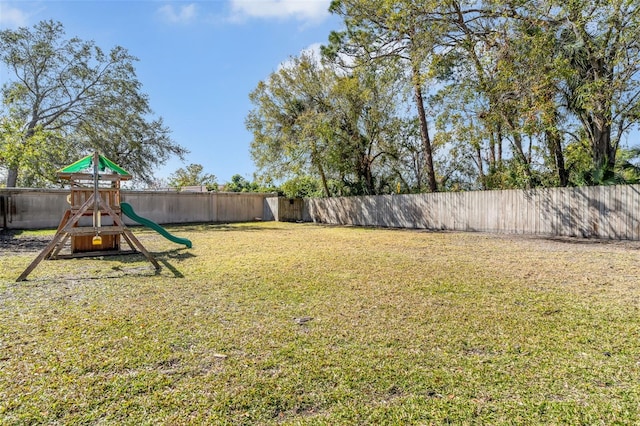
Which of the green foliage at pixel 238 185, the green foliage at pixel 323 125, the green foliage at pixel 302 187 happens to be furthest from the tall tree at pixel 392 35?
the green foliage at pixel 238 185

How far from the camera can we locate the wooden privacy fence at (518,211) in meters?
7.37

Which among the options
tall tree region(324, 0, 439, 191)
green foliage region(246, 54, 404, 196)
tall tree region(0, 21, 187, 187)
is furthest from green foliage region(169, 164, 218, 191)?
tall tree region(324, 0, 439, 191)

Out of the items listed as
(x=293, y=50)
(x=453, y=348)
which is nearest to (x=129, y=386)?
(x=453, y=348)

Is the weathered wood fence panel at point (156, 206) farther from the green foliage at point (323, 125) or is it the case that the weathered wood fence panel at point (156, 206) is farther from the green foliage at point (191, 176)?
the green foliage at point (191, 176)

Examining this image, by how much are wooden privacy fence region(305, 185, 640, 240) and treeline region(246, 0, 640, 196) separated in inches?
26.2

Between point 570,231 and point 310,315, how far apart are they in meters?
8.32

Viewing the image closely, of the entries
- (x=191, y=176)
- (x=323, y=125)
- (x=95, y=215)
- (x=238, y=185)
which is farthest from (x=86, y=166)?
(x=191, y=176)

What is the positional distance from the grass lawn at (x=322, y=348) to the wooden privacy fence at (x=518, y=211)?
4.43m

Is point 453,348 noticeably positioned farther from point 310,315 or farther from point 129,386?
point 129,386

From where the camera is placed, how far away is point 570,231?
8.19m

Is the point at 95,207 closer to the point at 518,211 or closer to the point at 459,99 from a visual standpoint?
the point at 459,99

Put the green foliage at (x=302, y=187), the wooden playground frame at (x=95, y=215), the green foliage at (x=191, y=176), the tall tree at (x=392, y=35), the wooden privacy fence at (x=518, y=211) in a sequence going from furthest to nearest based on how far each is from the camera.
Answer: the green foliage at (x=191, y=176), the green foliage at (x=302, y=187), the tall tree at (x=392, y=35), the wooden privacy fence at (x=518, y=211), the wooden playground frame at (x=95, y=215)

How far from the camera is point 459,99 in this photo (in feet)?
32.5

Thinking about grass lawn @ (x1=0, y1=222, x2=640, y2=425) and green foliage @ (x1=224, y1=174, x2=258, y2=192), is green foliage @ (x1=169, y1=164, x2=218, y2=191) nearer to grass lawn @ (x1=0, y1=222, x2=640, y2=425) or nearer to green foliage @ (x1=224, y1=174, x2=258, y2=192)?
green foliage @ (x1=224, y1=174, x2=258, y2=192)
